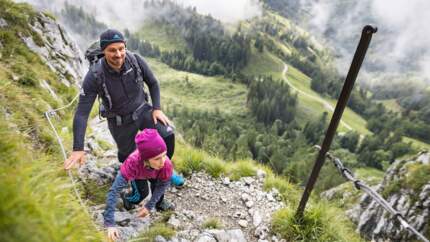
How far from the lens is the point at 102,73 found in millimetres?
5555

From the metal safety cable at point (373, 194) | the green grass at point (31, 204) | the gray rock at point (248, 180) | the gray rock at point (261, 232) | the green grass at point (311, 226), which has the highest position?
the green grass at point (31, 204)

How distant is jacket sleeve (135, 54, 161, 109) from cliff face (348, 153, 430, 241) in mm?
10936

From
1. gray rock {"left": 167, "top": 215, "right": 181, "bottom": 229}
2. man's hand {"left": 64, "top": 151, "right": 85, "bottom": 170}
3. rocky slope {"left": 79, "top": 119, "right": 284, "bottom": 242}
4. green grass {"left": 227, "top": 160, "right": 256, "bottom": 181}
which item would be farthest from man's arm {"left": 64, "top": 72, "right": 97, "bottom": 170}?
green grass {"left": 227, "top": 160, "right": 256, "bottom": 181}

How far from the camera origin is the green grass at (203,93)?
166 m

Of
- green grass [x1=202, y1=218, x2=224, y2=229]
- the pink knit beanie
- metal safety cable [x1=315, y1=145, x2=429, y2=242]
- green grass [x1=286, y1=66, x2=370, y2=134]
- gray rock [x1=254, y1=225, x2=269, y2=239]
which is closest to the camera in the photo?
metal safety cable [x1=315, y1=145, x2=429, y2=242]

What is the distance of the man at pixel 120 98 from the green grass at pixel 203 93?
5947 inches

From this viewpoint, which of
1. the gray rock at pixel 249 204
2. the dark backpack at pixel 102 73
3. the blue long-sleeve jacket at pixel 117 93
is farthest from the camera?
the gray rock at pixel 249 204

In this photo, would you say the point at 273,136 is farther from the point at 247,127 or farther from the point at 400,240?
the point at 400,240

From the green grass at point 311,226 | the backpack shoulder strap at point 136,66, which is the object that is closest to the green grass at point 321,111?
the green grass at point 311,226

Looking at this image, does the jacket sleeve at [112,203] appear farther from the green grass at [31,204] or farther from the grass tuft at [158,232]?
the green grass at [31,204]

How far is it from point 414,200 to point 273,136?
110322mm

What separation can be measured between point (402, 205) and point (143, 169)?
2052 centimetres

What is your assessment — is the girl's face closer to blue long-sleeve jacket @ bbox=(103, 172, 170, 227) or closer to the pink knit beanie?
Result: the pink knit beanie

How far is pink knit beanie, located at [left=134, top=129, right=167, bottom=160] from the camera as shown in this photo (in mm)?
Answer: 5039
